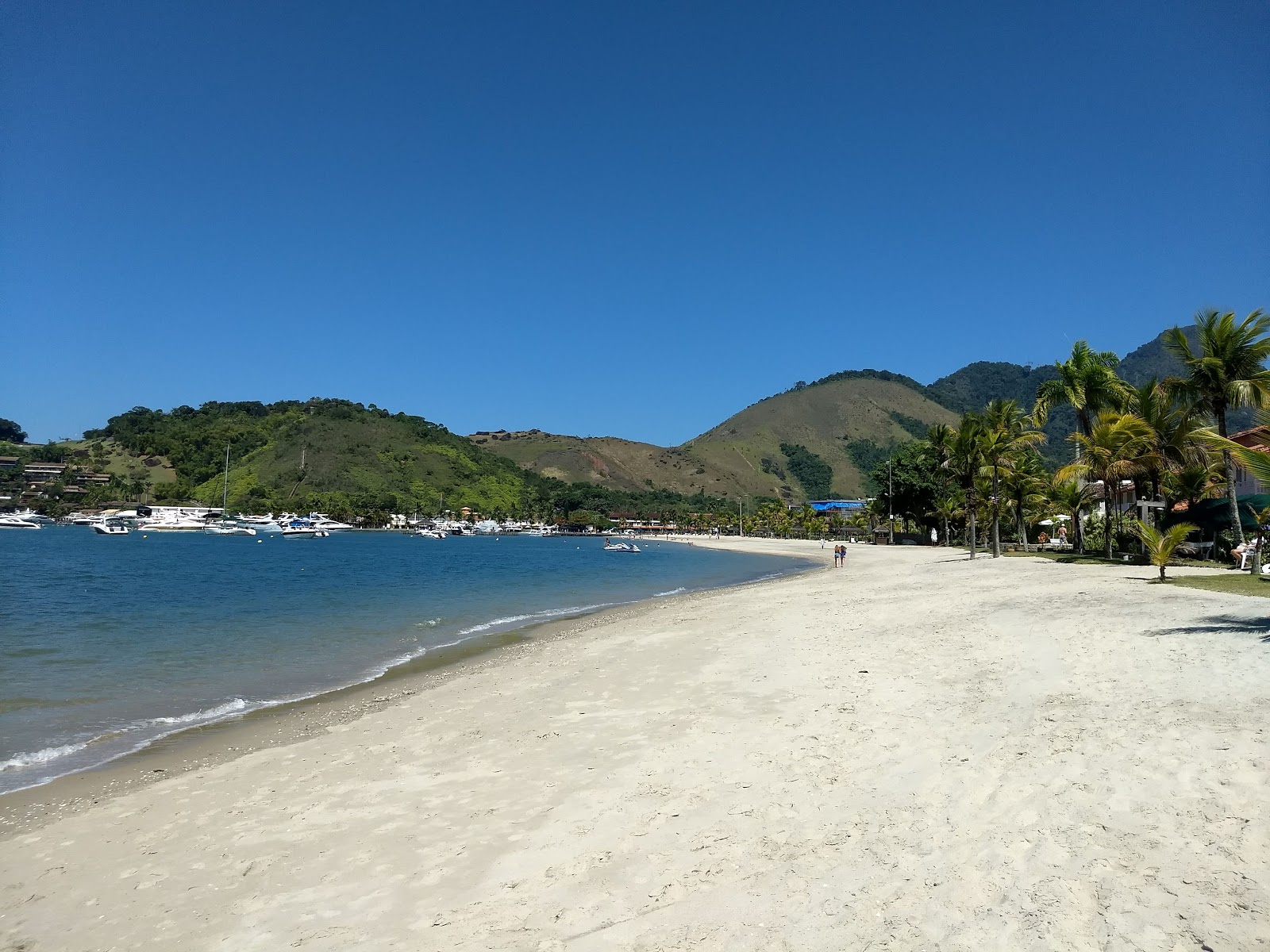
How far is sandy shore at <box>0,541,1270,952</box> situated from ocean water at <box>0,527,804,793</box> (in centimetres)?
321

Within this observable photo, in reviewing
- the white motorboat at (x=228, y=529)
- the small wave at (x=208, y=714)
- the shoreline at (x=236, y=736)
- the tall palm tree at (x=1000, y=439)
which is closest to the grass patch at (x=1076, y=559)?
the tall palm tree at (x=1000, y=439)

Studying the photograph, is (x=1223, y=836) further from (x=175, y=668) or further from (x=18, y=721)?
(x=175, y=668)

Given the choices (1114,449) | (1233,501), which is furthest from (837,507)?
(1233,501)

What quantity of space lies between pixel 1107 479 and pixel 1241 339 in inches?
330

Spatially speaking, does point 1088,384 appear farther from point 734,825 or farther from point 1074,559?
point 734,825

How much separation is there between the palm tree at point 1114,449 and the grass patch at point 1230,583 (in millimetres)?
9159

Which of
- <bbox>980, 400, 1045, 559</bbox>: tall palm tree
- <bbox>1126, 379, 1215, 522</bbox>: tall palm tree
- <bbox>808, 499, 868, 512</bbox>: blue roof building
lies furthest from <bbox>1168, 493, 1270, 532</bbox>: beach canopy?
<bbox>808, 499, 868, 512</bbox>: blue roof building

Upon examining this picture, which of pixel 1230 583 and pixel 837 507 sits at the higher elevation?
pixel 837 507

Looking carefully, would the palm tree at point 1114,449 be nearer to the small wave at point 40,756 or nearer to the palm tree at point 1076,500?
the palm tree at point 1076,500

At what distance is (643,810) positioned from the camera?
18.9 ft

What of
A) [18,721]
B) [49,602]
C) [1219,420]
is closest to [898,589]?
[1219,420]

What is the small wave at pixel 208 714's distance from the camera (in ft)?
34.1

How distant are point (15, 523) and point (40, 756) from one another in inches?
6308

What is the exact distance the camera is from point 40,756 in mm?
8711
